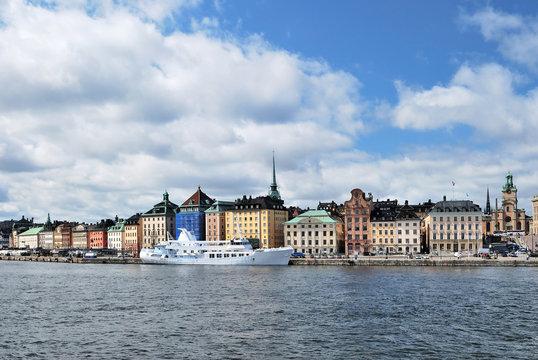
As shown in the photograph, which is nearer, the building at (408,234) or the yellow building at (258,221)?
the building at (408,234)

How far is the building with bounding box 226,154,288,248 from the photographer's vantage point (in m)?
192

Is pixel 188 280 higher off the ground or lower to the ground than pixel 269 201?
lower

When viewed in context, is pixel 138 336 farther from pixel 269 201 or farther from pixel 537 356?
pixel 269 201

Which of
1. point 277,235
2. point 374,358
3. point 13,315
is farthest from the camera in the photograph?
point 277,235

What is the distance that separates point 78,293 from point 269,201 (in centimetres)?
12502

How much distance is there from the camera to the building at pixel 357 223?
170 meters

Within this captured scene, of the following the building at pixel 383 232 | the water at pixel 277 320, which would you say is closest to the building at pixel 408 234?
the building at pixel 383 232

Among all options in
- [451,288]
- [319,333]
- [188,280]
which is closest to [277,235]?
[188,280]

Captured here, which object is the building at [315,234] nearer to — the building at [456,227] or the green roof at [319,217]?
the green roof at [319,217]

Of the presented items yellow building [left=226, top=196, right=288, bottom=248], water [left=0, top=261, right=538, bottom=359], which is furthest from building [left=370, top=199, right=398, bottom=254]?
water [left=0, top=261, right=538, bottom=359]

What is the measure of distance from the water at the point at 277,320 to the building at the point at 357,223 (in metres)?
84.4

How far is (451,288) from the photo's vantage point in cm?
7538

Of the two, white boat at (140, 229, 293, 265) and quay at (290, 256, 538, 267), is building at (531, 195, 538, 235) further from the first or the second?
white boat at (140, 229, 293, 265)

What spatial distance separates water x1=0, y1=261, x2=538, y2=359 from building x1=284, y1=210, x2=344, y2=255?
9121 centimetres
